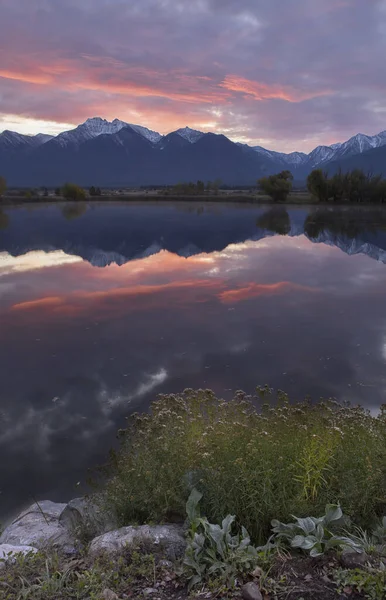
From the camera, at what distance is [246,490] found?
Result: 645 cm

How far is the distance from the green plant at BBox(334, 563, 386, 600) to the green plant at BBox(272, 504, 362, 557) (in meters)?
0.33

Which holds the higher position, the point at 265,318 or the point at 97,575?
the point at 97,575

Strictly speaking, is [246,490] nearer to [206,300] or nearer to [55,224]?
[206,300]

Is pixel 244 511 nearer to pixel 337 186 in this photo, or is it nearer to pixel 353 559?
pixel 353 559

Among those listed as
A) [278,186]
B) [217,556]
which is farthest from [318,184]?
[217,556]

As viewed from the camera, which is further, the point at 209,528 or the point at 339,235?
the point at 339,235

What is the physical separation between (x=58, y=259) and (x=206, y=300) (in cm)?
1986

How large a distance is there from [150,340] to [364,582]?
1407cm

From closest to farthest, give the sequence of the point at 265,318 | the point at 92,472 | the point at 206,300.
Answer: the point at 92,472, the point at 265,318, the point at 206,300

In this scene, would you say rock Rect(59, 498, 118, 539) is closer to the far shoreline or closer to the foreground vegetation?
the foreground vegetation

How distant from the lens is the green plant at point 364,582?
185 inches

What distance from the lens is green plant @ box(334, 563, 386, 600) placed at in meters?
4.70

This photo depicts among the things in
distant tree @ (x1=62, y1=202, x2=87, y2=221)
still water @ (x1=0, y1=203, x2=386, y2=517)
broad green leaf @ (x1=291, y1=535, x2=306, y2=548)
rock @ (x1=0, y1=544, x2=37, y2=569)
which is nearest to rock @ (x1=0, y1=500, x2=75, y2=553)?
rock @ (x1=0, y1=544, x2=37, y2=569)

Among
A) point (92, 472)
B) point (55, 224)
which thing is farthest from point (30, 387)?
point (55, 224)
